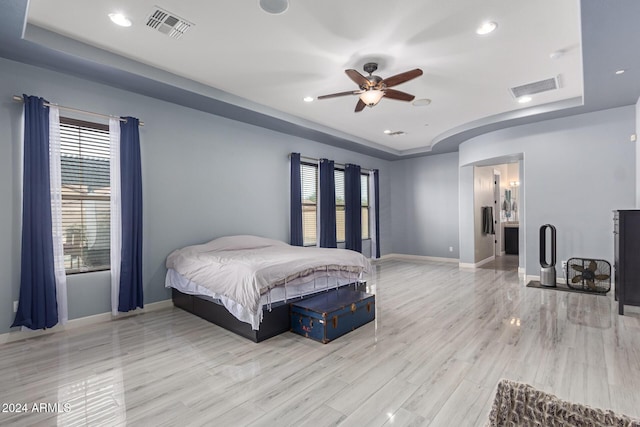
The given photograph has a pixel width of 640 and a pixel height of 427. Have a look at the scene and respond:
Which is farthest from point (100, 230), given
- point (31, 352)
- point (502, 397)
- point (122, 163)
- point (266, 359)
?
point (502, 397)

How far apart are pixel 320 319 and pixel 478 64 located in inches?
135

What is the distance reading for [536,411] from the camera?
1.28m

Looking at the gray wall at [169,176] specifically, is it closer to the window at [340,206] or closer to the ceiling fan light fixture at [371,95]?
the window at [340,206]

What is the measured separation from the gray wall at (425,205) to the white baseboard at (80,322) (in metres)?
6.47

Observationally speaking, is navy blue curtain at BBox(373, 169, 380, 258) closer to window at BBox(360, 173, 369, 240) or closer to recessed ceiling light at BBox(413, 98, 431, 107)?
window at BBox(360, 173, 369, 240)

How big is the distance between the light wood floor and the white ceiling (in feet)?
9.88

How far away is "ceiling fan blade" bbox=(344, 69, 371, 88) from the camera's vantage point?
326cm

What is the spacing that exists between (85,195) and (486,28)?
471 centimetres

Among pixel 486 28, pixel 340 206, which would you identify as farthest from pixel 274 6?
pixel 340 206

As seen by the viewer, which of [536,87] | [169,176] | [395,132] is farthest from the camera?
[395,132]

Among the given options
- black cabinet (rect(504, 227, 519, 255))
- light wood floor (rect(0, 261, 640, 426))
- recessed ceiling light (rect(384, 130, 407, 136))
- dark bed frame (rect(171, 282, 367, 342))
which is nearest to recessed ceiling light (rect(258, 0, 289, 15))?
dark bed frame (rect(171, 282, 367, 342))

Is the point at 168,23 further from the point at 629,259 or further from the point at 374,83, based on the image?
the point at 629,259

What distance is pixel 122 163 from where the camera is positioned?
3.98m

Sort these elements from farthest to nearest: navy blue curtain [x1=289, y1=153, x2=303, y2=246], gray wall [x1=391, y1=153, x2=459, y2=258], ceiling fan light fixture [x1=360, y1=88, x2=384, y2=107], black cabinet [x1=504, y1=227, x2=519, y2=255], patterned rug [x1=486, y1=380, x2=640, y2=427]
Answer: black cabinet [x1=504, y1=227, x2=519, y2=255] < gray wall [x1=391, y1=153, x2=459, y2=258] < navy blue curtain [x1=289, y1=153, x2=303, y2=246] < ceiling fan light fixture [x1=360, y1=88, x2=384, y2=107] < patterned rug [x1=486, y1=380, x2=640, y2=427]
